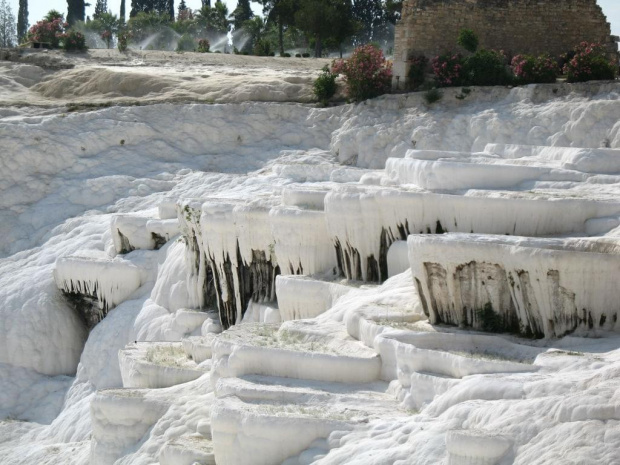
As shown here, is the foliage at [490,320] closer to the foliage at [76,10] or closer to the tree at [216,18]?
the tree at [216,18]

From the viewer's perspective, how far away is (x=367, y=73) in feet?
85.4

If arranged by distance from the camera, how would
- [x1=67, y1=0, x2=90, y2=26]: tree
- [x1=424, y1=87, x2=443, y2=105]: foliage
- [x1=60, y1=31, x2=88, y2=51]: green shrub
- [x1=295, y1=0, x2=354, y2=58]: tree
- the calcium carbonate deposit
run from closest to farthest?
the calcium carbonate deposit
[x1=424, y1=87, x2=443, y2=105]: foliage
[x1=60, y1=31, x2=88, y2=51]: green shrub
[x1=295, y1=0, x2=354, y2=58]: tree
[x1=67, y1=0, x2=90, y2=26]: tree

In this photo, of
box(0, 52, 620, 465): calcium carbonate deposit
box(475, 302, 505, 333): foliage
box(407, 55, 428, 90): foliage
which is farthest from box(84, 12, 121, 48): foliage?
box(475, 302, 505, 333): foliage

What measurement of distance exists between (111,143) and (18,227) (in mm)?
2822

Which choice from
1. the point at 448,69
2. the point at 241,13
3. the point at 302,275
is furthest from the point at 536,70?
the point at 241,13

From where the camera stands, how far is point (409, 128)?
2434cm

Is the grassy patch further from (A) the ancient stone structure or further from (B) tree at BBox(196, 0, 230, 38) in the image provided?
(B) tree at BBox(196, 0, 230, 38)

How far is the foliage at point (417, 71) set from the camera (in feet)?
84.0

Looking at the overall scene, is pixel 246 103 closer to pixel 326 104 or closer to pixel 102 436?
pixel 326 104

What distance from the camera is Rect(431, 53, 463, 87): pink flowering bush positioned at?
24797 millimetres

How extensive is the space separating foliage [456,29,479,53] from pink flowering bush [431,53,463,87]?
26cm

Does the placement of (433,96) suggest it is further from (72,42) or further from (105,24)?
(105,24)

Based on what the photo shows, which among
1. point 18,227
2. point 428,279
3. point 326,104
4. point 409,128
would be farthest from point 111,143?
point 428,279

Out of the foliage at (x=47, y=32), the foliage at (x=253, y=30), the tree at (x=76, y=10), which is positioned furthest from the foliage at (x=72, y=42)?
the tree at (x=76, y=10)
